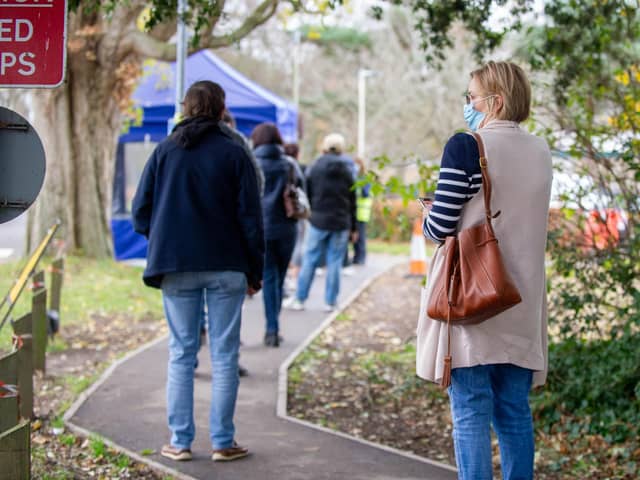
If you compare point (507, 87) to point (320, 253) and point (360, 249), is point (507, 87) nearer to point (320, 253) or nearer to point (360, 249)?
point (320, 253)

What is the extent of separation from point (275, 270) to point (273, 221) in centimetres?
45

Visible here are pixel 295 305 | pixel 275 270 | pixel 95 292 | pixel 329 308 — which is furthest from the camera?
pixel 95 292

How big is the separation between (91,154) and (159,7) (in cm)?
916

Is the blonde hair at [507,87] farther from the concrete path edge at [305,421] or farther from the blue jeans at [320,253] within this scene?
the blue jeans at [320,253]

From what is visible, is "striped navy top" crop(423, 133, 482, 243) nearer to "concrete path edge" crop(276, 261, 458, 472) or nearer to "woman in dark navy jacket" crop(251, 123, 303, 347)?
"concrete path edge" crop(276, 261, 458, 472)

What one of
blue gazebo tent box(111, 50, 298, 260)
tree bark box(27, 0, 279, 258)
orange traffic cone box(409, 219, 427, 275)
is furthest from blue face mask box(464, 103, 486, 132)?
orange traffic cone box(409, 219, 427, 275)

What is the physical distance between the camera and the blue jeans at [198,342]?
5.02 m

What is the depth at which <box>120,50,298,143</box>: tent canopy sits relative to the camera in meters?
15.6

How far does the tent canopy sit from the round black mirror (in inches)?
462

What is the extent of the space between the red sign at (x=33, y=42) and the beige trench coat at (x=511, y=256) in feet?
5.37

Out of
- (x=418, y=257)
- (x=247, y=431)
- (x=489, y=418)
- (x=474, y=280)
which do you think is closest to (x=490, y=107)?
(x=474, y=280)

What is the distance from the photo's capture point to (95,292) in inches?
477

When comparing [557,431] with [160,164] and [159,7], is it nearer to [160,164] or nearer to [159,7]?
[160,164]

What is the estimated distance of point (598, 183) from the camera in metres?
6.68
